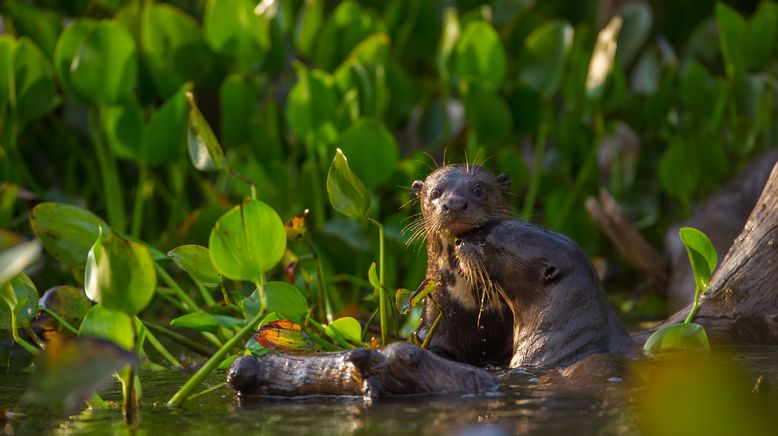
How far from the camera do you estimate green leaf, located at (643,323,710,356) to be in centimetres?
342

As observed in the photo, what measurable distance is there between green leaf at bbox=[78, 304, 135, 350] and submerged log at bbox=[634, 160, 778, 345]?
1.85m

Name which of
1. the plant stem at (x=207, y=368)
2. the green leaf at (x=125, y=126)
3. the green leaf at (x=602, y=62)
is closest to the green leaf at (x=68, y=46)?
the green leaf at (x=125, y=126)

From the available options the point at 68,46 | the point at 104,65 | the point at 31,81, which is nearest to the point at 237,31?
the point at 104,65

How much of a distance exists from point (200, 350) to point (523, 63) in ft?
9.30

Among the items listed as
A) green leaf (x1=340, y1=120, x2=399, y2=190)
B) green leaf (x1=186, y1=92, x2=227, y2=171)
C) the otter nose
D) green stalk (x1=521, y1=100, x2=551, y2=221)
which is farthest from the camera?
green stalk (x1=521, y1=100, x2=551, y2=221)

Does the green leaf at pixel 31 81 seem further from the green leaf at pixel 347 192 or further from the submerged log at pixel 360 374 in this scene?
the submerged log at pixel 360 374

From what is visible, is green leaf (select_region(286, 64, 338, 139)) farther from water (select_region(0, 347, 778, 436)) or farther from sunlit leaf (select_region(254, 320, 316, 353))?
water (select_region(0, 347, 778, 436))

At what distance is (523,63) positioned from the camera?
6.19 meters

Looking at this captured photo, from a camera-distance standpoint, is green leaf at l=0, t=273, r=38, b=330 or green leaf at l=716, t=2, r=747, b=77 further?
green leaf at l=716, t=2, r=747, b=77

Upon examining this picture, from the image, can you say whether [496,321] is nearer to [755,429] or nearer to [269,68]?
[755,429]

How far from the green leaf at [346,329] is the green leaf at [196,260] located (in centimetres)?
36

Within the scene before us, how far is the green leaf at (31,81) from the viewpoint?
216 inches

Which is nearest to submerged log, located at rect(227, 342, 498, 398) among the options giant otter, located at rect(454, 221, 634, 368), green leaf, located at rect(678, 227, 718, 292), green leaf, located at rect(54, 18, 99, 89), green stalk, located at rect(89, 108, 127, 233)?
giant otter, located at rect(454, 221, 634, 368)

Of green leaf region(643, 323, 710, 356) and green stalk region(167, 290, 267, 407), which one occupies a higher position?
green stalk region(167, 290, 267, 407)
